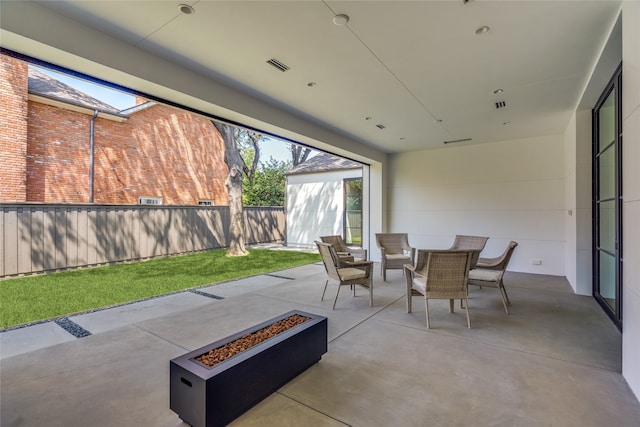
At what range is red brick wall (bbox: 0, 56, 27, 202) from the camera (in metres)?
6.86

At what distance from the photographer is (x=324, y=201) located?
35.4ft

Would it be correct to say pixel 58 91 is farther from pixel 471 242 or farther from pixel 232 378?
pixel 471 242

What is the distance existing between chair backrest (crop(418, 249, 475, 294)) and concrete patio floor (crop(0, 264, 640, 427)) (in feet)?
1.43

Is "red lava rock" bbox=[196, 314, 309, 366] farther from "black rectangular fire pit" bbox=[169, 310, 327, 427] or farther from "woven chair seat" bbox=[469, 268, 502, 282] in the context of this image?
"woven chair seat" bbox=[469, 268, 502, 282]

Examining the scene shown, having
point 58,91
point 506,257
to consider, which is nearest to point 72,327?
point 506,257

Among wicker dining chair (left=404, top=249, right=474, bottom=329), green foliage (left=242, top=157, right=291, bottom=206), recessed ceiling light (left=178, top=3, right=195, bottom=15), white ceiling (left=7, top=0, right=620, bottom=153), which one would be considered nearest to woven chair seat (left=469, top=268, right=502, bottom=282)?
wicker dining chair (left=404, top=249, right=474, bottom=329)

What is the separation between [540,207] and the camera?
6.42m

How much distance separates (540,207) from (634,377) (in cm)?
517

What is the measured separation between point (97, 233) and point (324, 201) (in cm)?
670

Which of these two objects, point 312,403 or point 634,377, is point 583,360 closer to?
point 634,377

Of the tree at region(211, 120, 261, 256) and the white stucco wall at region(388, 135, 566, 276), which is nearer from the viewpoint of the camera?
the white stucco wall at region(388, 135, 566, 276)

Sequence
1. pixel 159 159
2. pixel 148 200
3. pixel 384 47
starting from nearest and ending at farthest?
1. pixel 384 47
2. pixel 148 200
3. pixel 159 159

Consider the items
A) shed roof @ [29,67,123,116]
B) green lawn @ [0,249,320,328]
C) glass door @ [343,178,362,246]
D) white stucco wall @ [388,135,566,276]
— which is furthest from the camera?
glass door @ [343,178,362,246]

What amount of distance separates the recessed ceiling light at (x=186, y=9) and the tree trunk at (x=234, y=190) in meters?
7.19
